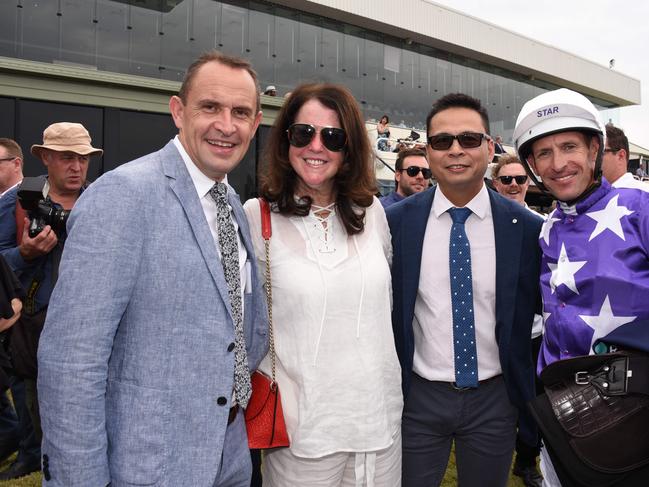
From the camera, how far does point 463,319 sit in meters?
2.42

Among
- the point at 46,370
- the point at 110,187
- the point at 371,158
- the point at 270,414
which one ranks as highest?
the point at 371,158

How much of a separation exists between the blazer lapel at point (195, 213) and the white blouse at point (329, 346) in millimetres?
486

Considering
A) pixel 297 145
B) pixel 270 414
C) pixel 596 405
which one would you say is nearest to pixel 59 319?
pixel 270 414

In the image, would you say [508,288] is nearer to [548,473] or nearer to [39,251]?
[548,473]

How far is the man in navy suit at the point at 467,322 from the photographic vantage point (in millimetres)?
2424

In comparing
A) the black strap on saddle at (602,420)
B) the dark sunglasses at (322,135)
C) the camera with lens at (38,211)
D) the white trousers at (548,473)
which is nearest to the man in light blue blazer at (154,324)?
the dark sunglasses at (322,135)

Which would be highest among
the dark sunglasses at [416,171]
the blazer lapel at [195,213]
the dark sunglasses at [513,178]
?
the dark sunglasses at [416,171]

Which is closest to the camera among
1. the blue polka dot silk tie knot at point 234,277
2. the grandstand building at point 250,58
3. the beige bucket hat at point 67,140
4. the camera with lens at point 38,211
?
the blue polka dot silk tie knot at point 234,277

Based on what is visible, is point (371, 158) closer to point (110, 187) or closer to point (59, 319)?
point (110, 187)

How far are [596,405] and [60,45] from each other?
13.6 metres

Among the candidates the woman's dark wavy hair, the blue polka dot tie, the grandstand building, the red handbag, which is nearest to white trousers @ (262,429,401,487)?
the red handbag

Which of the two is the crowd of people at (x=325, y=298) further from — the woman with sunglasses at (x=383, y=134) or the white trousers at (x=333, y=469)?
the woman with sunglasses at (x=383, y=134)

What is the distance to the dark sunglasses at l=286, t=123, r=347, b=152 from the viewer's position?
2.27 m

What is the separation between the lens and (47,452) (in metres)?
1.43
